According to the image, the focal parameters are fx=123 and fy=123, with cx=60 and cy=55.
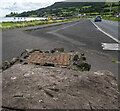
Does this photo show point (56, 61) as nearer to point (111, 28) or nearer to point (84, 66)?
point (84, 66)

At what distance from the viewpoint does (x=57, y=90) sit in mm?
2832

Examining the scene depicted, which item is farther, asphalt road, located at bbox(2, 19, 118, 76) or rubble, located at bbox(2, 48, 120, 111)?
asphalt road, located at bbox(2, 19, 118, 76)

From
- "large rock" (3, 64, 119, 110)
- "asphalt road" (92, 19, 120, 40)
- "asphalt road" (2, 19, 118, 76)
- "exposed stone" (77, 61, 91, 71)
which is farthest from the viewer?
"asphalt road" (92, 19, 120, 40)

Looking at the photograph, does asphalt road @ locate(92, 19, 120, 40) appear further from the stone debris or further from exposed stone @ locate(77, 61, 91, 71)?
exposed stone @ locate(77, 61, 91, 71)

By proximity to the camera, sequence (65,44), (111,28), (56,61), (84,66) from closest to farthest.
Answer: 1. (84,66)
2. (56,61)
3. (65,44)
4. (111,28)

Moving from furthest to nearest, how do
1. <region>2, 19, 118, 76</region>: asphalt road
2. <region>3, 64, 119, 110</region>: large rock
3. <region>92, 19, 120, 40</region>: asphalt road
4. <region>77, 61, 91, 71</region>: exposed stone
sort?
<region>92, 19, 120, 40</region>: asphalt road, <region>2, 19, 118, 76</region>: asphalt road, <region>77, 61, 91, 71</region>: exposed stone, <region>3, 64, 119, 110</region>: large rock

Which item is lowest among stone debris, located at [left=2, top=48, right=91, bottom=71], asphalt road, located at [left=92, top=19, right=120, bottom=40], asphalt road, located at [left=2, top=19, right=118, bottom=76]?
asphalt road, located at [left=2, top=19, right=118, bottom=76]

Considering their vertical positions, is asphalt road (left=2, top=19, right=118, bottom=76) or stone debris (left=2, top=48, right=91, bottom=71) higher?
stone debris (left=2, top=48, right=91, bottom=71)

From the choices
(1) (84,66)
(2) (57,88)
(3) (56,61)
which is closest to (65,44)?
(3) (56,61)

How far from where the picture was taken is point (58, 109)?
7.70 feet

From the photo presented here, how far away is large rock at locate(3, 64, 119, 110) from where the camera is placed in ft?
8.10

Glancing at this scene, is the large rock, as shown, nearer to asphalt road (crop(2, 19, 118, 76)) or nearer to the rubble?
the rubble

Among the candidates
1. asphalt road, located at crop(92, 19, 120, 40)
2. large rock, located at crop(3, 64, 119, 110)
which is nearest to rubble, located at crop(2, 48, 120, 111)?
large rock, located at crop(3, 64, 119, 110)

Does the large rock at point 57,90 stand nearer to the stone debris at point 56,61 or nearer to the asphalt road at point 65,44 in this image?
the stone debris at point 56,61
